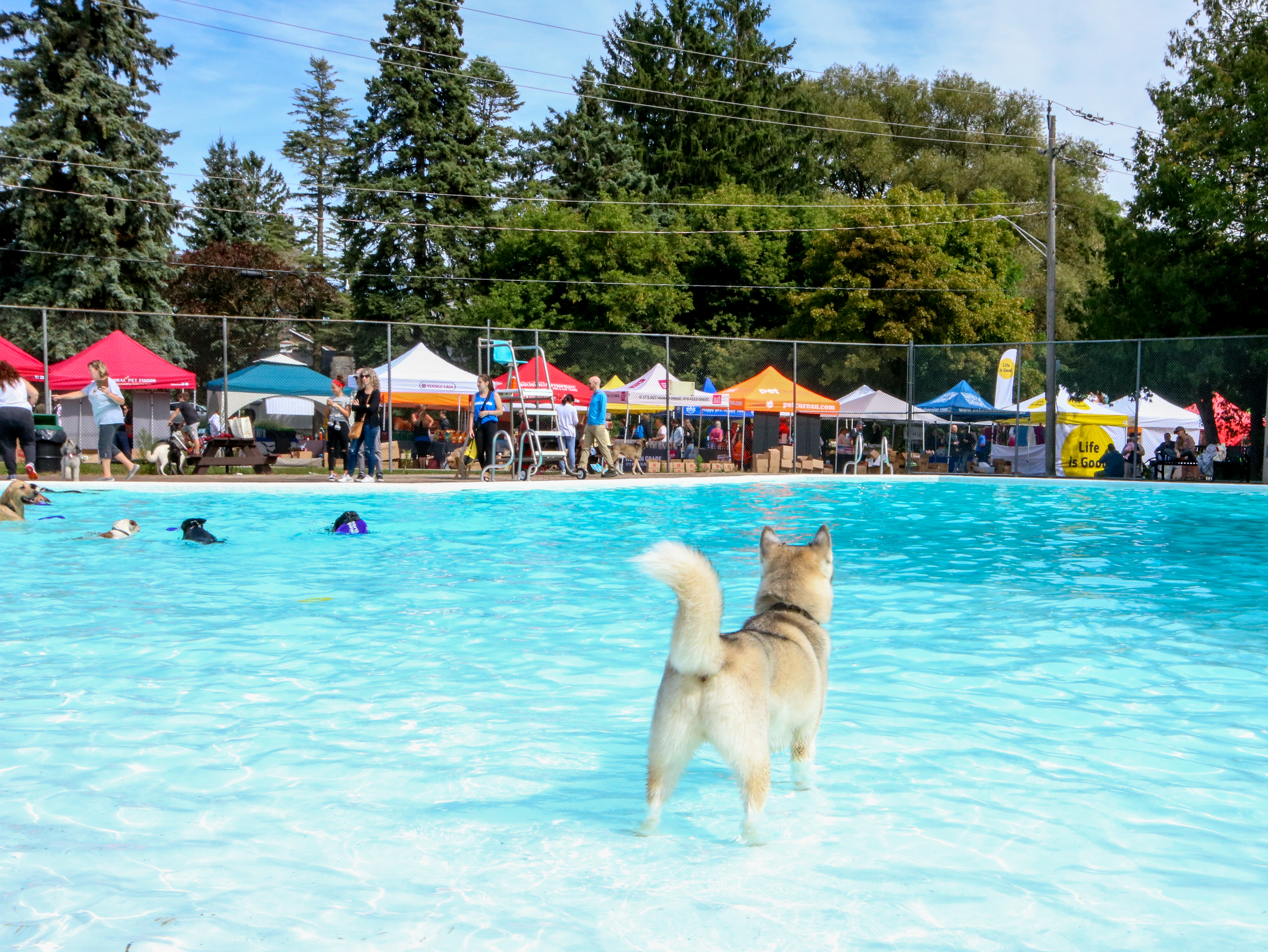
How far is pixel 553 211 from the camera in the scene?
138 feet

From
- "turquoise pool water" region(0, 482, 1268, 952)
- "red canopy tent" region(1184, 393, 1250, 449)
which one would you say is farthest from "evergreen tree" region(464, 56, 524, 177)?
"turquoise pool water" region(0, 482, 1268, 952)

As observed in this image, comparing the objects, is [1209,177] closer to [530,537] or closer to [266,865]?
[530,537]

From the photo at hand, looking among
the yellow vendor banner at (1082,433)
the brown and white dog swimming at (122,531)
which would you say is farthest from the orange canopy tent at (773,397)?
the brown and white dog swimming at (122,531)

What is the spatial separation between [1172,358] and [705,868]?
22.9 m

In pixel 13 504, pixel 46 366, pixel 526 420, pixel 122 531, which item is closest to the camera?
pixel 122 531

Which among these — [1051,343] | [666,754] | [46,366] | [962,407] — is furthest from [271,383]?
[666,754]

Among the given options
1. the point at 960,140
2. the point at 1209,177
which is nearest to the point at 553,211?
the point at 960,140

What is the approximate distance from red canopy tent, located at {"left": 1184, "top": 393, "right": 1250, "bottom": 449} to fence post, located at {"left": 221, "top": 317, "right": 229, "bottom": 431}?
20.6 meters

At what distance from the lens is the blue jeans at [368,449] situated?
55.5ft

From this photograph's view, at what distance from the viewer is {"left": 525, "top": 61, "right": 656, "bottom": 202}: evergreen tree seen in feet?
152

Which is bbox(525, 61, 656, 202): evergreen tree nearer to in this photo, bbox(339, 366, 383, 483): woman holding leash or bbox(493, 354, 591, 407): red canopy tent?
bbox(493, 354, 591, 407): red canopy tent

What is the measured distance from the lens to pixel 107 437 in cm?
1503

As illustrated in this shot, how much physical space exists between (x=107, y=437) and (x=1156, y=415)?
69.9ft

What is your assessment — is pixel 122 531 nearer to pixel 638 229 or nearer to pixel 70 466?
pixel 70 466
